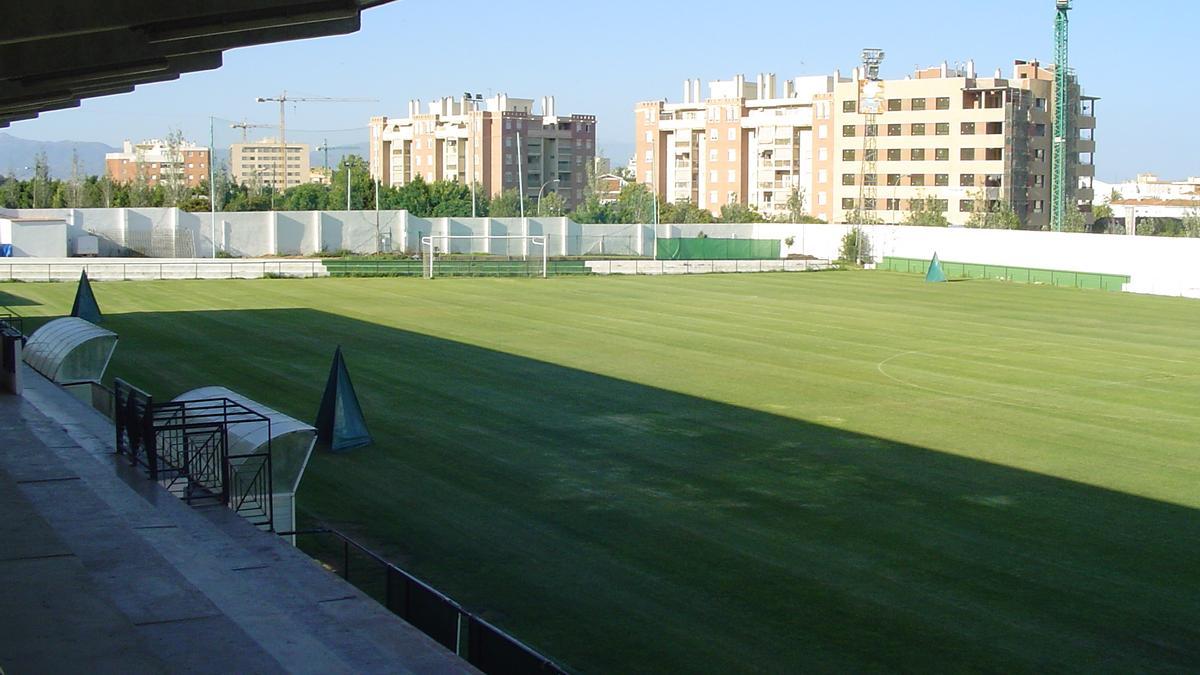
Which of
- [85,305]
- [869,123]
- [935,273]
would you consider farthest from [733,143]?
[85,305]

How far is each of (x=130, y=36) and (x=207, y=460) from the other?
571 cm

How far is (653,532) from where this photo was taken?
1847 cm

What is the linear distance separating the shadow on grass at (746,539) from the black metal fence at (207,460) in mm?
1660

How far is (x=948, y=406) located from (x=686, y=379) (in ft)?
22.4

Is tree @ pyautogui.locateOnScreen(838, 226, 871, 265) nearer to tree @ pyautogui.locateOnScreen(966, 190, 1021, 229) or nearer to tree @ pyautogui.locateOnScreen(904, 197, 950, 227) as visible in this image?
Answer: tree @ pyautogui.locateOnScreen(904, 197, 950, 227)

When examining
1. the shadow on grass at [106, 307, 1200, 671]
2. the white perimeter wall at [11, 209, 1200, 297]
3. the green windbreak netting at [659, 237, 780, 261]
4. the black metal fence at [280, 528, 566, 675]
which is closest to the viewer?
the black metal fence at [280, 528, 566, 675]

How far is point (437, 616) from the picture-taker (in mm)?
12859

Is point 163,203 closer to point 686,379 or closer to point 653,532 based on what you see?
point 686,379

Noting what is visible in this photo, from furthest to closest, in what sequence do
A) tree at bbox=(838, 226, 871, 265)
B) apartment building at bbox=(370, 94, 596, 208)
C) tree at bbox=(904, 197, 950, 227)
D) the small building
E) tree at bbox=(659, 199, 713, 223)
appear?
apartment building at bbox=(370, 94, 596, 208) → tree at bbox=(659, 199, 713, 223) → tree at bbox=(904, 197, 950, 227) → tree at bbox=(838, 226, 871, 265) → the small building

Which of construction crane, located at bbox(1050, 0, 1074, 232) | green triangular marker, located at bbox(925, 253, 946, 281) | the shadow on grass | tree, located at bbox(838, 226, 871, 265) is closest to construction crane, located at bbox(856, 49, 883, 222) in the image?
construction crane, located at bbox(1050, 0, 1074, 232)

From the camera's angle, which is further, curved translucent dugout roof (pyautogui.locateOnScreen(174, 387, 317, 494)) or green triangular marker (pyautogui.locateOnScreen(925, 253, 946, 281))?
green triangular marker (pyautogui.locateOnScreen(925, 253, 946, 281))

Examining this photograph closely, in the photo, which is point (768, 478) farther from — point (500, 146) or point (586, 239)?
point (500, 146)

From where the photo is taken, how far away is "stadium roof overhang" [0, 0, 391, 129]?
1211 centimetres

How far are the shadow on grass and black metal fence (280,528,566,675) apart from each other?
661 mm
